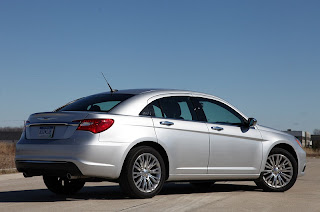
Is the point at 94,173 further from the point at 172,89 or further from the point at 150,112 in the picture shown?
the point at 172,89

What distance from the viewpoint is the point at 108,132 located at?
8.70 metres

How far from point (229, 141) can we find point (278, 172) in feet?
4.56

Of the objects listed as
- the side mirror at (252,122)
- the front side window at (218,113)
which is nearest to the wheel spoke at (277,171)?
the side mirror at (252,122)

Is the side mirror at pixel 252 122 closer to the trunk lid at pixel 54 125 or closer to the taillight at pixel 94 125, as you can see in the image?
the taillight at pixel 94 125

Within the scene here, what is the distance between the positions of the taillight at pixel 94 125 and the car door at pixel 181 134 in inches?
37.9

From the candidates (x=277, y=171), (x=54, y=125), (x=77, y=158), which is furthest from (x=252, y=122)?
(x=54, y=125)

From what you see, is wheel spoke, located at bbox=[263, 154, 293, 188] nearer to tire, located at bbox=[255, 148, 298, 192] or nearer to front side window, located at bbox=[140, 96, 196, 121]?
tire, located at bbox=[255, 148, 298, 192]

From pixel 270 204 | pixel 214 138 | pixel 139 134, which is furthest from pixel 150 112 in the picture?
pixel 270 204

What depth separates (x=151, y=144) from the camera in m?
9.34

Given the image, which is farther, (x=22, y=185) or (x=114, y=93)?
(x=22, y=185)

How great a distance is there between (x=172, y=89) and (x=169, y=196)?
1.84 metres

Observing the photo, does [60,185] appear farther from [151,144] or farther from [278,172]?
[278,172]

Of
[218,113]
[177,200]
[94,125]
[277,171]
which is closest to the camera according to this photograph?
[94,125]

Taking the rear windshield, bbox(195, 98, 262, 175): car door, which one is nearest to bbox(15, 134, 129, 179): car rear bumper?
the rear windshield
